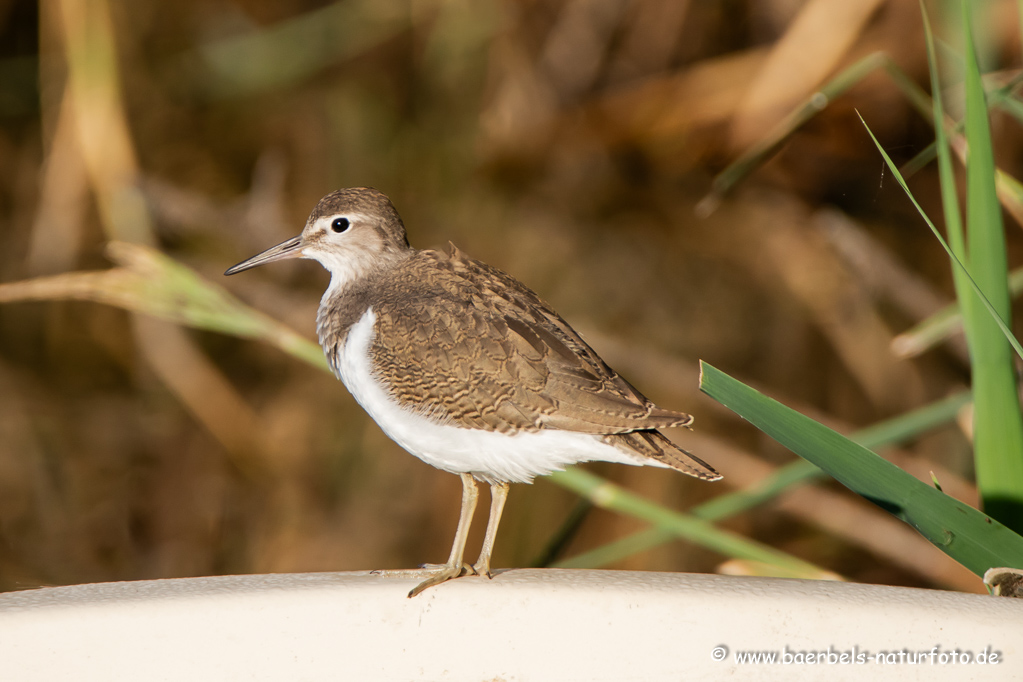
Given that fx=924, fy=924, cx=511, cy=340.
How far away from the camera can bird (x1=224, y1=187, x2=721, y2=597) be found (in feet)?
4.11

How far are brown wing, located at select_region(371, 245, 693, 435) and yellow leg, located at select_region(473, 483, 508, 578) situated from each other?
0.19 m

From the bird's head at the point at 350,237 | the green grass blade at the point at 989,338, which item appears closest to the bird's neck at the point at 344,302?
the bird's head at the point at 350,237

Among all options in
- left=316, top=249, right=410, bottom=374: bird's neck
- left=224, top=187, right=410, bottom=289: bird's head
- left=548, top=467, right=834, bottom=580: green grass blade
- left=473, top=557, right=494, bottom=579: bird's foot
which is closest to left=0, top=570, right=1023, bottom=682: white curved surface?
left=473, top=557, right=494, bottom=579: bird's foot

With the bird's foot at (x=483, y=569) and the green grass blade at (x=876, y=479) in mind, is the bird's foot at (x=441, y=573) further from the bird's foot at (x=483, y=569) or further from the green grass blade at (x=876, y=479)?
the green grass blade at (x=876, y=479)

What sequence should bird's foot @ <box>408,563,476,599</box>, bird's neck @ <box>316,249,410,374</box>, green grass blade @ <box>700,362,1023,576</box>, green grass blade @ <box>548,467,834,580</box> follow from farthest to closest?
bird's neck @ <box>316,249,410,374</box> < green grass blade @ <box>548,467,834,580</box> < bird's foot @ <box>408,563,476,599</box> < green grass blade @ <box>700,362,1023,576</box>

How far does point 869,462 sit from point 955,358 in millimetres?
2269

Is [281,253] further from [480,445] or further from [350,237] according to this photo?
[480,445]

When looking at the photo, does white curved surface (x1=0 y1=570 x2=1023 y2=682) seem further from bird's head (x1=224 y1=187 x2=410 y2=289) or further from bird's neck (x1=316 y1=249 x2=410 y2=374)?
bird's head (x1=224 y1=187 x2=410 y2=289)

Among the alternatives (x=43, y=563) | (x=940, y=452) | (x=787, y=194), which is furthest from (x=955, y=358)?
(x=43, y=563)

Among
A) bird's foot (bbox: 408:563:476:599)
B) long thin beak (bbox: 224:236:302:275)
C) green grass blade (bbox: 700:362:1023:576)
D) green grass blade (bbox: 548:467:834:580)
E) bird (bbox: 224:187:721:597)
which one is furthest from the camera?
long thin beak (bbox: 224:236:302:275)

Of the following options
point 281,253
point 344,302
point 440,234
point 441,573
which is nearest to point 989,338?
point 441,573

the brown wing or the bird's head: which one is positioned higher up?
the bird's head

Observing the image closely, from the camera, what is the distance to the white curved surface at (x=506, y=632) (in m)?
1.02

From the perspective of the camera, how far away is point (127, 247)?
5.08 ft
